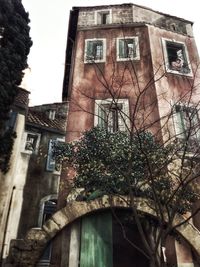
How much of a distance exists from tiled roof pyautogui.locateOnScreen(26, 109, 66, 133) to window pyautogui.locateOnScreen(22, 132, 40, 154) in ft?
2.22

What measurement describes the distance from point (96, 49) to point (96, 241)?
9.20 metres

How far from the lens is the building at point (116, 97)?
829 centimetres

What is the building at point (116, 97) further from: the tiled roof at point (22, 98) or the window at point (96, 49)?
the tiled roof at point (22, 98)

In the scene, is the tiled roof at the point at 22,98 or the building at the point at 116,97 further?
the tiled roof at the point at 22,98

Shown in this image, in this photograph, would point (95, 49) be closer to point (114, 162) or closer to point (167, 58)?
point (167, 58)

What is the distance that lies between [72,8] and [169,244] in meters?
13.2

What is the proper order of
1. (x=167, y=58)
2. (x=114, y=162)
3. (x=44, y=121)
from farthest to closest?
(x=44, y=121)
(x=167, y=58)
(x=114, y=162)

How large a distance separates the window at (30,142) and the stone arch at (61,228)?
7.47 m

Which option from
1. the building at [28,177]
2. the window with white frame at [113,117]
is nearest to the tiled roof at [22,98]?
the building at [28,177]

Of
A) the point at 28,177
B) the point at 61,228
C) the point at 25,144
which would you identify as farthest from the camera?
the point at 25,144

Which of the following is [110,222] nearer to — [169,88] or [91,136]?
[91,136]

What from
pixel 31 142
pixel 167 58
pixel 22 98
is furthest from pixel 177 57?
pixel 31 142

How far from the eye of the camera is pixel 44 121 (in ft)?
57.3

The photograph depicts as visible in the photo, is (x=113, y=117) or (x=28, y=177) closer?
(x=113, y=117)
